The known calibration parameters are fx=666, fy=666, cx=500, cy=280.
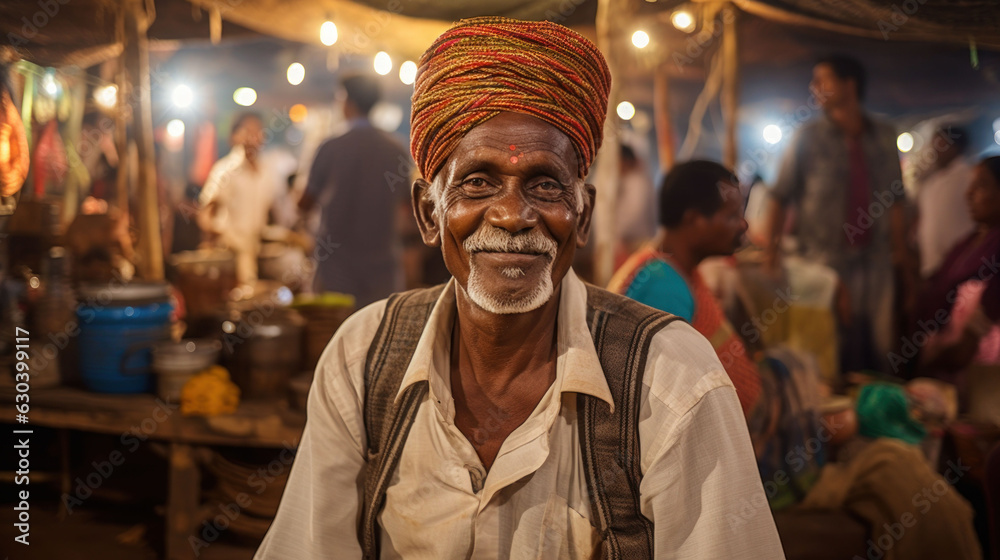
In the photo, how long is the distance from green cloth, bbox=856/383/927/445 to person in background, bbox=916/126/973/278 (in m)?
1.23

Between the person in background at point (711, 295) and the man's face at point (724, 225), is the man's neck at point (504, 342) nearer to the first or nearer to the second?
the person in background at point (711, 295)

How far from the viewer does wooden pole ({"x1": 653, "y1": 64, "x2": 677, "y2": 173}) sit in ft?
16.0

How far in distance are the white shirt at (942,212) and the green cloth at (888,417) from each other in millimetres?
1224

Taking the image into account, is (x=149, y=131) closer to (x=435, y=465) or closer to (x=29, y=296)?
(x=29, y=296)

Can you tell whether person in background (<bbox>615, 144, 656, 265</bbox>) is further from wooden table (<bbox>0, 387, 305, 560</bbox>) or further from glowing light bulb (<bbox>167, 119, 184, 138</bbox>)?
glowing light bulb (<bbox>167, 119, 184, 138</bbox>)

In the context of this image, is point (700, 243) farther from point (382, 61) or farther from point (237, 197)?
point (237, 197)

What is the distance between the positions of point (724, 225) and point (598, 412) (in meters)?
1.69

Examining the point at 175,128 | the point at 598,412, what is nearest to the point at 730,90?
the point at 598,412

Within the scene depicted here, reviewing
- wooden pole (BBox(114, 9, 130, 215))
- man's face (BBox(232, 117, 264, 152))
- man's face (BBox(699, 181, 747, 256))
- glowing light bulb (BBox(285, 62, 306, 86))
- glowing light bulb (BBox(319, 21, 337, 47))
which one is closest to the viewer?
man's face (BBox(699, 181, 747, 256))

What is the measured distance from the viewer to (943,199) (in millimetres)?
4273

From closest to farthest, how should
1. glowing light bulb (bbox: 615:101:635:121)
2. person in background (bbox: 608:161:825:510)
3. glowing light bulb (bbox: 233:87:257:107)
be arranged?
person in background (bbox: 608:161:825:510), glowing light bulb (bbox: 615:101:635:121), glowing light bulb (bbox: 233:87:257:107)

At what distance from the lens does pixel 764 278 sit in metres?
4.55

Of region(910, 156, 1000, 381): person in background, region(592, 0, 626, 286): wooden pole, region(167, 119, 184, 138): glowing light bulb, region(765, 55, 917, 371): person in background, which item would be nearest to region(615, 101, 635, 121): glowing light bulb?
region(592, 0, 626, 286): wooden pole

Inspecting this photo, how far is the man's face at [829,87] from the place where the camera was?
14.8ft
